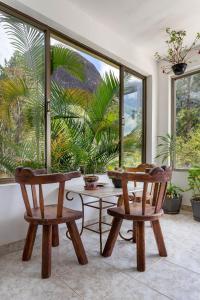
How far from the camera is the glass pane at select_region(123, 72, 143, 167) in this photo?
3627 millimetres

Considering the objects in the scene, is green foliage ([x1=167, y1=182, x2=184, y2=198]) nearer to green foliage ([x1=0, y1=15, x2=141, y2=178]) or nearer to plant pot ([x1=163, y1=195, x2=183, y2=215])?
plant pot ([x1=163, y1=195, x2=183, y2=215])

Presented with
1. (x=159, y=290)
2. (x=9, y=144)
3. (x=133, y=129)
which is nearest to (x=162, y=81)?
(x=133, y=129)

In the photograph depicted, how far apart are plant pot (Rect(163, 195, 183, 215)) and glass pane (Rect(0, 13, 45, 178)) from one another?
2080 mm

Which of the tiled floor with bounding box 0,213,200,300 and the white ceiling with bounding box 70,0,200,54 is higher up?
the white ceiling with bounding box 70,0,200,54

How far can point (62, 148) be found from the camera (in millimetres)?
2705

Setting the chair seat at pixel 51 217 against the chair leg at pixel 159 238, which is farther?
the chair leg at pixel 159 238

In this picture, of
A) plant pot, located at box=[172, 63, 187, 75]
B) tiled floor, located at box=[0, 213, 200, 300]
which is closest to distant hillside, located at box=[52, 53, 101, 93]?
plant pot, located at box=[172, 63, 187, 75]

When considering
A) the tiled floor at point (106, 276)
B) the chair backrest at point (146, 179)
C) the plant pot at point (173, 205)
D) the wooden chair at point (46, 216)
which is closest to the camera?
the tiled floor at point (106, 276)

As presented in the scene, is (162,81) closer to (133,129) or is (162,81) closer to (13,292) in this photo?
(133,129)

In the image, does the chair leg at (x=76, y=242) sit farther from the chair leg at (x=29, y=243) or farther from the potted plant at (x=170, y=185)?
the potted plant at (x=170, y=185)

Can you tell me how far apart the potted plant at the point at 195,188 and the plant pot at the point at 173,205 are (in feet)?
0.75

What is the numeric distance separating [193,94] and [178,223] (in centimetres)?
214

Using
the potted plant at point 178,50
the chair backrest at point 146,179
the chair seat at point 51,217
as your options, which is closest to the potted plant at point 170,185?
the potted plant at point 178,50

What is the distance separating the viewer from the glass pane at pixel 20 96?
7.27 ft
